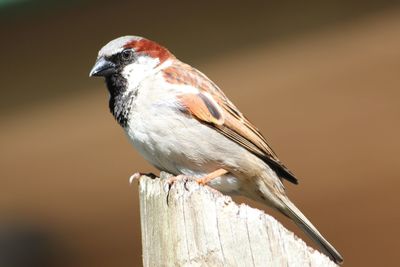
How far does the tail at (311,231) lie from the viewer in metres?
2.54

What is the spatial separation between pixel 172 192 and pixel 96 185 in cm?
255

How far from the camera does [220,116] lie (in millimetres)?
2873

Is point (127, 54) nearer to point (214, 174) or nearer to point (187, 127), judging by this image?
point (187, 127)

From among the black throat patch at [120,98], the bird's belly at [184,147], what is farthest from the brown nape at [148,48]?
the bird's belly at [184,147]

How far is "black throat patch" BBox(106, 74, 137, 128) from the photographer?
2.82m

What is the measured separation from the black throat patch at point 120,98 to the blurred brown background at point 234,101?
748mm

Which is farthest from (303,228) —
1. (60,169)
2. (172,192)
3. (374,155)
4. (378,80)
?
(60,169)

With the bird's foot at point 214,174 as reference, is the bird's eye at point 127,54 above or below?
above

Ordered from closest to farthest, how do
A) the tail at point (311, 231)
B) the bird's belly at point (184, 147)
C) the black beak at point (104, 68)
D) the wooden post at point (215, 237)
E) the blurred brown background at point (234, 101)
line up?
1. the wooden post at point (215, 237)
2. the tail at point (311, 231)
3. the bird's belly at point (184, 147)
4. the black beak at point (104, 68)
5. the blurred brown background at point (234, 101)

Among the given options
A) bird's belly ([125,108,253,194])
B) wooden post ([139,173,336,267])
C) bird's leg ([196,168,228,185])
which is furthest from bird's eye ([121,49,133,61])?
wooden post ([139,173,336,267])

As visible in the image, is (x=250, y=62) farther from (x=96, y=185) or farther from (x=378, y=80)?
(x=96, y=185)

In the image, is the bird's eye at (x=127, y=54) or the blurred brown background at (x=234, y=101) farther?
the blurred brown background at (x=234, y=101)

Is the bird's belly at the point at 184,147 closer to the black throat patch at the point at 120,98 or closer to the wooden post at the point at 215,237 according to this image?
the black throat patch at the point at 120,98

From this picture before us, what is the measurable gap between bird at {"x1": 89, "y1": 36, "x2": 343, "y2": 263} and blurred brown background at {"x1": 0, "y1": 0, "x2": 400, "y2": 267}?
2.32ft
